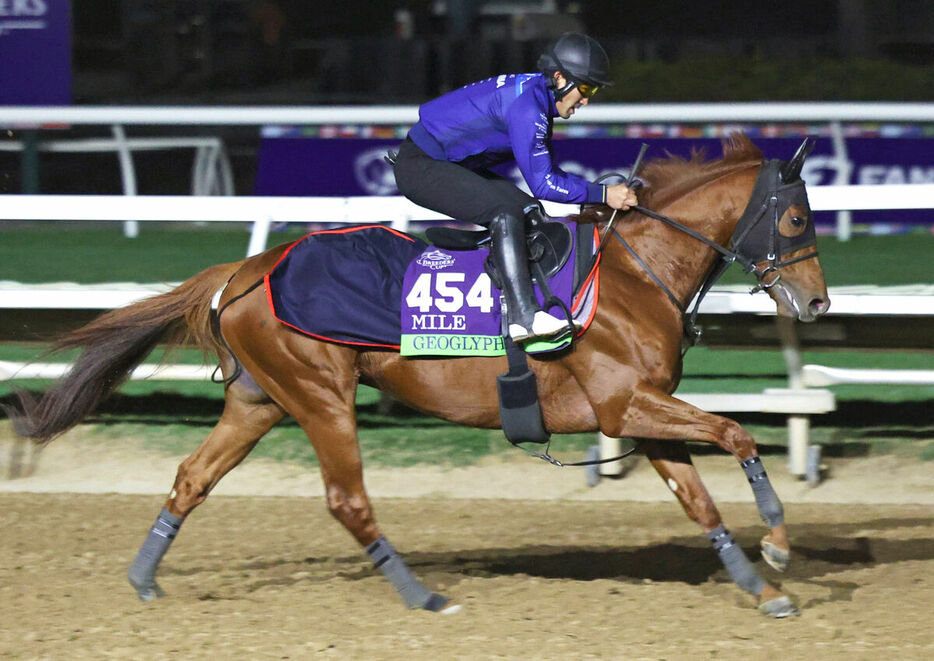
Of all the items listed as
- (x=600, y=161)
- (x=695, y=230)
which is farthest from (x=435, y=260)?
(x=600, y=161)

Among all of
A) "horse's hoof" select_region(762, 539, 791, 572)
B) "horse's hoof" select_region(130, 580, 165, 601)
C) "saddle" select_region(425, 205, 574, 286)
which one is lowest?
"horse's hoof" select_region(130, 580, 165, 601)

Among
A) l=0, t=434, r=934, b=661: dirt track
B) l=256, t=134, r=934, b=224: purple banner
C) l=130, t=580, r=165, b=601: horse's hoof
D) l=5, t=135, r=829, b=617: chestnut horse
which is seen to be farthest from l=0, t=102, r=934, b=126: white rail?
l=130, t=580, r=165, b=601: horse's hoof

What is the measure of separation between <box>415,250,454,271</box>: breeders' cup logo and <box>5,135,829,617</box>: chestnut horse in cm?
33

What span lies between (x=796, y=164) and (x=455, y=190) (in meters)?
1.15

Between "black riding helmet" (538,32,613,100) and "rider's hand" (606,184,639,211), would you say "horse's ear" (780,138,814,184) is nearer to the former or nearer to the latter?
"rider's hand" (606,184,639,211)

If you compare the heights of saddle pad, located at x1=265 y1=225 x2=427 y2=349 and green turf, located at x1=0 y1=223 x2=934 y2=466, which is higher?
saddle pad, located at x1=265 y1=225 x2=427 y2=349

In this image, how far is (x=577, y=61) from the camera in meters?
4.54

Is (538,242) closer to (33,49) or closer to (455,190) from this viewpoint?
(455,190)

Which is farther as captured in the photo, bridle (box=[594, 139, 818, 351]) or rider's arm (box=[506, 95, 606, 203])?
bridle (box=[594, 139, 818, 351])

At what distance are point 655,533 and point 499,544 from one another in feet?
2.17

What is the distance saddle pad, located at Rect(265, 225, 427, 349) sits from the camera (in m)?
4.76

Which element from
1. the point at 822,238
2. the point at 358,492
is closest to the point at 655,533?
the point at 358,492

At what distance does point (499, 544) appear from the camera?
5.58 m

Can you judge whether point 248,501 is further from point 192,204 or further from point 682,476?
point 682,476
